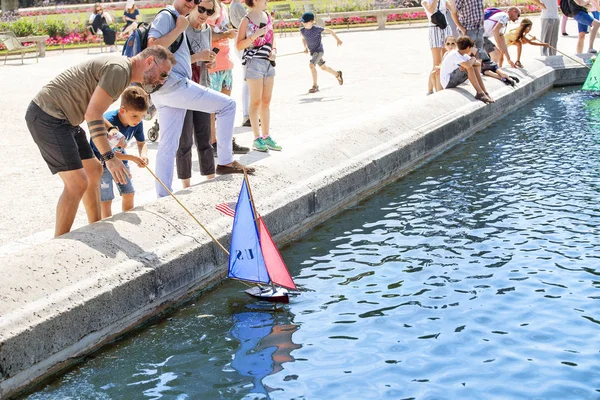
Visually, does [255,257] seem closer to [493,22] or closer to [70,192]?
[70,192]

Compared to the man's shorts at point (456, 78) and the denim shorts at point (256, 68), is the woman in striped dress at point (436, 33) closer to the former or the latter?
the man's shorts at point (456, 78)

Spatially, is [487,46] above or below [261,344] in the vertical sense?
above

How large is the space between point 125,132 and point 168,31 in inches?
37.2

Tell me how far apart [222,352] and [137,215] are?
1.36m

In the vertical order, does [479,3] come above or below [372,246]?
above

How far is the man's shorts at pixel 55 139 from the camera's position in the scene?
5.73 meters

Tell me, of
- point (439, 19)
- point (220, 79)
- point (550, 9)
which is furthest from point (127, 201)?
point (550, 9)

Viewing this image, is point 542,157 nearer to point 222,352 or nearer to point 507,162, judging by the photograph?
point 507,162

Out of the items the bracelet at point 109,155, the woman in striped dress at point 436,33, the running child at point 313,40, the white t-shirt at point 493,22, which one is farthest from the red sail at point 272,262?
the white t-shirt at point 493,22

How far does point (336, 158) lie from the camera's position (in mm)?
8312

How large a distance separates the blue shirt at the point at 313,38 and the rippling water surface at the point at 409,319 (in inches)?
245

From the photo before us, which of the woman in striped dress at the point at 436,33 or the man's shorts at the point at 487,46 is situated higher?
the woman in striped dress at the point at 436,33

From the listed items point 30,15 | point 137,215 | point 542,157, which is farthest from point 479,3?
point 30,15

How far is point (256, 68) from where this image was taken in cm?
897
